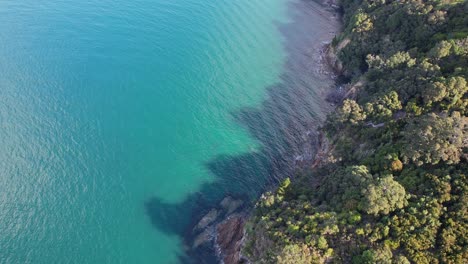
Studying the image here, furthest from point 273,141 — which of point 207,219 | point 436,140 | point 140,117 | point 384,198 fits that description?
point 384,198

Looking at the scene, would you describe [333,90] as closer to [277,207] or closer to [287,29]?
[287,29]

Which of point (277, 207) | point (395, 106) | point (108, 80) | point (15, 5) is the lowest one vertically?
point (15, 5)

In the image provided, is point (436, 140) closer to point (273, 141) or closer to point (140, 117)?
point (273, 141)

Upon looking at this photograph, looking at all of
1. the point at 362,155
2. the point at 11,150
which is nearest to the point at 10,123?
the point at 11,150

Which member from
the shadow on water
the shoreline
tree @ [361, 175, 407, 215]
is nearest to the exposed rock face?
the shoreline

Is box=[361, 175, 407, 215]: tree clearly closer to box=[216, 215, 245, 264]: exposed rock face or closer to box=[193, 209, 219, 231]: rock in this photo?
box=[216, 215, 245, 264]: exposed rock face

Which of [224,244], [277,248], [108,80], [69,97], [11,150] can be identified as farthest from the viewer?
[108,80]
